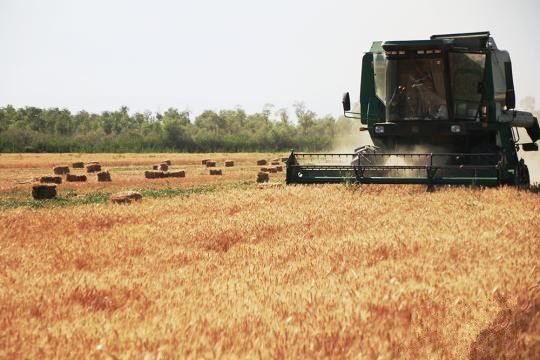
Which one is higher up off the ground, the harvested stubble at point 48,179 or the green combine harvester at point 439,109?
the green combine harvester at point 439,109

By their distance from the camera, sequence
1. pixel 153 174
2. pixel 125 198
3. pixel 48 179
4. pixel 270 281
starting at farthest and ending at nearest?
pixel 153 174
pixel 48 179
pixel 125 198
pixel 270 281

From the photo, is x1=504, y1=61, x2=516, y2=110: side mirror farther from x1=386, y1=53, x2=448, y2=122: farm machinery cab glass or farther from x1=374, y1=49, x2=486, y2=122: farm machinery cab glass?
x1=386, y1=53, x2=448, y2=122: farm machinery cab glass

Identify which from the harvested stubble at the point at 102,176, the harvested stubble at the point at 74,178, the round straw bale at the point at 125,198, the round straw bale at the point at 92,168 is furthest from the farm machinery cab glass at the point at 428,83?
the round straw bale at the point at 92,168

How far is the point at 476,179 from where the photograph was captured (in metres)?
14.6

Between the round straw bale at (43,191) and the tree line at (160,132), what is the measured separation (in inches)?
1063

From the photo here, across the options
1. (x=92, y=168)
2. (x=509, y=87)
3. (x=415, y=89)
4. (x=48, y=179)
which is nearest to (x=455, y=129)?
(x=415, y=89)

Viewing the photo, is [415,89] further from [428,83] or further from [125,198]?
[125,198]

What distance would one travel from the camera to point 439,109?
646 inches

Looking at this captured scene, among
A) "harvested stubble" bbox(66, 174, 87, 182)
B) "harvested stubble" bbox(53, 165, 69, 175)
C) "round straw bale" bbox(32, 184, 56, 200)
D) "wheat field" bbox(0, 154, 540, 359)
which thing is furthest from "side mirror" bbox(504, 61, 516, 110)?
"harvested stubble" bbox(53, 165, 69, 175)

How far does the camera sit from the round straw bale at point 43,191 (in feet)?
60.6

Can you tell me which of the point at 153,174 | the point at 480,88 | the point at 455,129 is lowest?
the point at 153,174

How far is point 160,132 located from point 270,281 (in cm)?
8683

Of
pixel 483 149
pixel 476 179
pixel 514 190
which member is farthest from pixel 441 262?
pixel 483 149

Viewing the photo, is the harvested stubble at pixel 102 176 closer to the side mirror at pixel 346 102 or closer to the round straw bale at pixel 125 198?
the round straw bale at pixel 125 198
